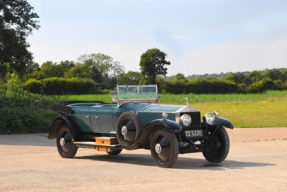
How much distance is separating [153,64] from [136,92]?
54.1 m

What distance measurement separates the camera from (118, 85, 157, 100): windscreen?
868 centimetres

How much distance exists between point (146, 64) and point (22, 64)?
34161 mm

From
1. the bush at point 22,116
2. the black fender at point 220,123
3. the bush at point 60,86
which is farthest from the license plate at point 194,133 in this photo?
the bush at point 60,86

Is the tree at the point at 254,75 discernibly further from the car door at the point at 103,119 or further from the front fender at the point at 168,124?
the front fender at the point at 168,124

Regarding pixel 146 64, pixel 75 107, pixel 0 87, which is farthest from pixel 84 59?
pixel 75 107

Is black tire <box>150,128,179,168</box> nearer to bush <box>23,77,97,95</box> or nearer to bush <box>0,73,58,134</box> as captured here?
bush <box>0,73,58,134</box>

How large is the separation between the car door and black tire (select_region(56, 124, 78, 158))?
733 mm

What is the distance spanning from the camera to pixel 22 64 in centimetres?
2777

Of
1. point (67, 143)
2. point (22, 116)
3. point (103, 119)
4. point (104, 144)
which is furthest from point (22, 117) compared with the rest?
point (104, 144)

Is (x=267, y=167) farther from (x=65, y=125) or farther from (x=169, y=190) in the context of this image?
(x=65, y=125)

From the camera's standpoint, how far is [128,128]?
775cm

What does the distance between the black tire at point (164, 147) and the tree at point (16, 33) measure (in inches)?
839

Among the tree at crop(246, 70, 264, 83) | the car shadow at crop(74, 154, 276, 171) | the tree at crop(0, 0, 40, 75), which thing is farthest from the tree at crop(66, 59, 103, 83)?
the car shadow at crop(74, 154, 276, 171)

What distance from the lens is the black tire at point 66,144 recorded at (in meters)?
9.08
